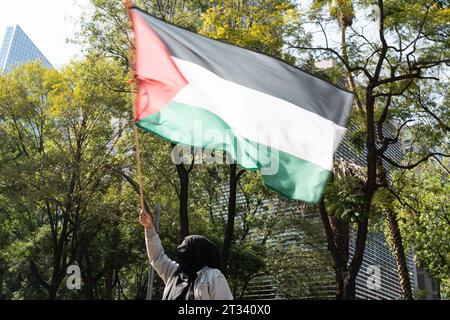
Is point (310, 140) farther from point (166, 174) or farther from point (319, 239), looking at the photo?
point (319, 239)

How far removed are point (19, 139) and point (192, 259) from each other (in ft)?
68.1

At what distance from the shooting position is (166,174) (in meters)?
21.0

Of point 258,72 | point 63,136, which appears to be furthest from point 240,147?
point 63,136

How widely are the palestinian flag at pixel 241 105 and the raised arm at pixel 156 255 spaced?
797 mm

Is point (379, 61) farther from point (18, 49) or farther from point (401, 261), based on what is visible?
point (18, 49)

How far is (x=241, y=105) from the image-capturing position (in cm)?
512

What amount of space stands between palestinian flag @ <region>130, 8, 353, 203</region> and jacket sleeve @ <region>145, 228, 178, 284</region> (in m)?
0.91

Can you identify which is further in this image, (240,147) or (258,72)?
(258,72)

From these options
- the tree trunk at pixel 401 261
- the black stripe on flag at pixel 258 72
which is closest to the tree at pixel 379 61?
the tree trunk at pixel 401 261

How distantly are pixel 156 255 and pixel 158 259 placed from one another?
5cm

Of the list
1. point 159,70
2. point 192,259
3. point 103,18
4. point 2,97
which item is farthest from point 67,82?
point 192,259

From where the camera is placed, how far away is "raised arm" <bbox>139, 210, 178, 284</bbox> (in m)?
4.62

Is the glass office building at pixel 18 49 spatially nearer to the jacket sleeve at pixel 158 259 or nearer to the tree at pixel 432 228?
the tree at pixel 432 228

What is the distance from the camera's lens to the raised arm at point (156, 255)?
4621 millimetres
